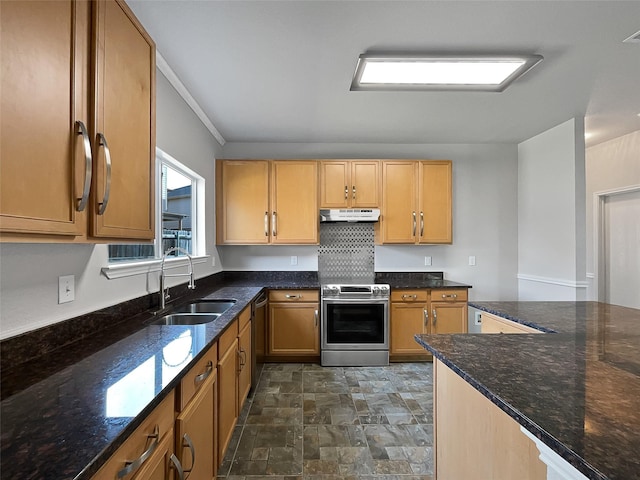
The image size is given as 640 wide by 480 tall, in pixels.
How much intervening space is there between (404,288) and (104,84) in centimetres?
305

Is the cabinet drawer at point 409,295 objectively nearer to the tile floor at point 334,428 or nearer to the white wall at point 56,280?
the tile floor at point 334,428

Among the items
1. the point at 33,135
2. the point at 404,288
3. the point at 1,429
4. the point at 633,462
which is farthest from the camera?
the point at 404,288

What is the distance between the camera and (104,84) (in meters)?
1.04

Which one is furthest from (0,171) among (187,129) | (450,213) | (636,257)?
(636,257)

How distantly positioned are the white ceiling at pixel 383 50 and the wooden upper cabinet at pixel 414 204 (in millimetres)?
506

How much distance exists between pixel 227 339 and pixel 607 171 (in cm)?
497

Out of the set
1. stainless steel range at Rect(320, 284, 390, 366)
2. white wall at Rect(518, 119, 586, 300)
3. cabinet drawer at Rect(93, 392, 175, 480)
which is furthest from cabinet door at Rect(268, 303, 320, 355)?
white wall at Rect(518, 119, 586, 300)

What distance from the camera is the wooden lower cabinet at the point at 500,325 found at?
1630 mm

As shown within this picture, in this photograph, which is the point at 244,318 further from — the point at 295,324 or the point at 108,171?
the point at 108,171

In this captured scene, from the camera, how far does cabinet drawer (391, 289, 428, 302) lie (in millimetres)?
3326

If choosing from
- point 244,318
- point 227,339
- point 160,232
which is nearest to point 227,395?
point 227,339

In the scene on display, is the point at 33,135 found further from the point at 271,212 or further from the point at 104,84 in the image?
the point at 271,212

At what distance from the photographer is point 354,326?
327 centimetres

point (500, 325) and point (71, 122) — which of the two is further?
point (500, 325)
